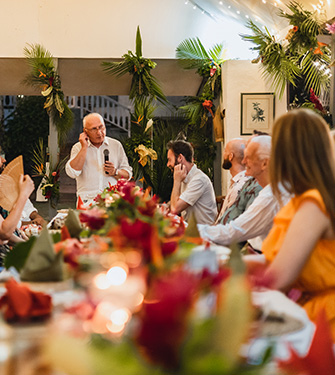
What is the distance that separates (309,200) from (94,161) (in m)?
4.52

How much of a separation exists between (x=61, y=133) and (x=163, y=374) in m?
7.66

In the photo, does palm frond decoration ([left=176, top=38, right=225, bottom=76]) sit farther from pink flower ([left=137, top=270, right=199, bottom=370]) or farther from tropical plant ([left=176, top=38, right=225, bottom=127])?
pink flower ([left=137, top=270, right=199, bottom=370])

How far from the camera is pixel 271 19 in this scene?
7.38 metres

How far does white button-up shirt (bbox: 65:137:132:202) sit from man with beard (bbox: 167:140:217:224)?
2.72 feet

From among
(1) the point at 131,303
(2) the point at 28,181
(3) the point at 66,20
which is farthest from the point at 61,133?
(1) the point at 131,303

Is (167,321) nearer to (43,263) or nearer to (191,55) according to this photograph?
(43,263)

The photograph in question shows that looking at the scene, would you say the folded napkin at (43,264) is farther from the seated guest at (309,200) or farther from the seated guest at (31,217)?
the seated guest at (31,217)

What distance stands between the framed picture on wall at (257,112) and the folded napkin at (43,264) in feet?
20.4

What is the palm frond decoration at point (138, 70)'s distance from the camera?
26.5 feet

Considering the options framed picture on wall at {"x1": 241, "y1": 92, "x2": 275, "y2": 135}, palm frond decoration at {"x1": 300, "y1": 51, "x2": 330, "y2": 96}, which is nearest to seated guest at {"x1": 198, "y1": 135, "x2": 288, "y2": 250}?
palm frond decoration at {"x1": 300, "y1": 51, "x2": 330, "y2": 96}

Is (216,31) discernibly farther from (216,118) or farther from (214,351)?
(214,351)

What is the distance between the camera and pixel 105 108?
46.3 feet

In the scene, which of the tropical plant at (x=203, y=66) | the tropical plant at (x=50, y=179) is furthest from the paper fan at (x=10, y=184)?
the tropical plant at (x=203, y=66)

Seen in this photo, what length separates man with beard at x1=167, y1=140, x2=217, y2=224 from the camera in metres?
5.02
